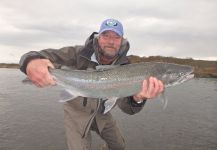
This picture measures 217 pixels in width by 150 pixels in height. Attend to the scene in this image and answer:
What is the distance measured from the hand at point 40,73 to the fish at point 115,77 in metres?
0.10

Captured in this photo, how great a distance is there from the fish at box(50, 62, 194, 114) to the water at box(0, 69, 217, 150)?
4.59m

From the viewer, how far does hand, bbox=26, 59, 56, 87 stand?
558cm

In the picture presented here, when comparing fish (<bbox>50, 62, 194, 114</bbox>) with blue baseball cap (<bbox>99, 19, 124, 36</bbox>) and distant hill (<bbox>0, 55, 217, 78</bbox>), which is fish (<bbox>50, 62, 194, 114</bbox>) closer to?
blue baseball cap (<bbox>99, 19, 124, 36</bbox>)

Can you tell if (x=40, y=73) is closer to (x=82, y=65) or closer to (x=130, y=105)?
(x=82, y=65)

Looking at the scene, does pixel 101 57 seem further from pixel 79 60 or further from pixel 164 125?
pixel 164 125

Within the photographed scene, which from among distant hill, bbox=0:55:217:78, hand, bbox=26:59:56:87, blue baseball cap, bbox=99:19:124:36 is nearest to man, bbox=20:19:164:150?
blue baseball cap, bbox=99:19:124:36

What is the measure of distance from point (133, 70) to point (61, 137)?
606 cm

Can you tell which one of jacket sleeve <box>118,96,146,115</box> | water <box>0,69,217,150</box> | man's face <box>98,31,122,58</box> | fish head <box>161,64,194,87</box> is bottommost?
water <box>0,69,217,150</box>

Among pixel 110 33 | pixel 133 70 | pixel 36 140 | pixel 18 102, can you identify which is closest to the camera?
pixel 133 70

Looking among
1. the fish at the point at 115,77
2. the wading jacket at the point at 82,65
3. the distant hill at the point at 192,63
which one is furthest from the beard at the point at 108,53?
the distant hill at the point at 192,63

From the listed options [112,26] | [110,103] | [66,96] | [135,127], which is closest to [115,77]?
[110,103]

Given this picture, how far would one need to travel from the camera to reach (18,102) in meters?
18.5

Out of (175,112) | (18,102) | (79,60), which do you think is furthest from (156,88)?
(18,102)

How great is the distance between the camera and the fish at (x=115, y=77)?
5.54 metres
